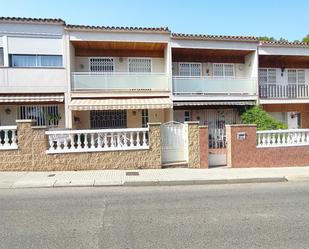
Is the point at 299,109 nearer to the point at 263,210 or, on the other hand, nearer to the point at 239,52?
the point at 239,52

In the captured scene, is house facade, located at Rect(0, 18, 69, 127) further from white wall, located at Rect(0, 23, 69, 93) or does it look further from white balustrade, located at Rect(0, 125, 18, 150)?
white balustrade, located at Rect(0, 125, 18, 150)

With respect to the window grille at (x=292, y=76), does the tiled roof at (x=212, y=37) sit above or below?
above

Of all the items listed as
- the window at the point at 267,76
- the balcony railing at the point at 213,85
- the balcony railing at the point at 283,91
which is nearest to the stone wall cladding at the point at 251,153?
the balcony railing at the point at 213,85

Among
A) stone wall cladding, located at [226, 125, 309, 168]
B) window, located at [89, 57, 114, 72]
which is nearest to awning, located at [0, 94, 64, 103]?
window, located at [89, 57, 114, 72]

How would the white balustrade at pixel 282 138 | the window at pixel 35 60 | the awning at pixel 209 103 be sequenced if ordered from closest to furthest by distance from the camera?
1. the white balustrade at pixel 282 138
2. the window at pixel 35 60
3. the awning at pixel 209 103

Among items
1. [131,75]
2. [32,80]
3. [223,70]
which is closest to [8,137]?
[32,80]

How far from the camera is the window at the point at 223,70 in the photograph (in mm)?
18953

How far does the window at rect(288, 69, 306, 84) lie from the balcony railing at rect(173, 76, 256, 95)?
16.0 ft

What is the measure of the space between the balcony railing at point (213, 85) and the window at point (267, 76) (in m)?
2.81

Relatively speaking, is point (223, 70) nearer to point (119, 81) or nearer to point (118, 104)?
point (119, 81)

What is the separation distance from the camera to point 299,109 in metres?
20.3

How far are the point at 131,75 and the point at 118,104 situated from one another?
2150mm

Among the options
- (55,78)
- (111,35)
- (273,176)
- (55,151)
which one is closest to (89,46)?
(111,35)

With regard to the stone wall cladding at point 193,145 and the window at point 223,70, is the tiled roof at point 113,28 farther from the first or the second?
the stone wall cladding at point 193,145
